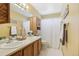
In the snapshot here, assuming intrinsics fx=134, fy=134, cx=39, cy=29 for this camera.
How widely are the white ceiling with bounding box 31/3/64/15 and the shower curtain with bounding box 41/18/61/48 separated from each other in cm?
14

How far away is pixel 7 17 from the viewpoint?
2.21 meters

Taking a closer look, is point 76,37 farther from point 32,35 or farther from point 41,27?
point 32,35

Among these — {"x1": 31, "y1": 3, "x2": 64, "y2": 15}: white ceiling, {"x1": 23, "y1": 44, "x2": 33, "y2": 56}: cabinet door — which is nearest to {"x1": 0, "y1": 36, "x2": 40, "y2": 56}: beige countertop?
{"x1": 23, "y1": 44, "x2": 33, "y2": 56}: cabinet door

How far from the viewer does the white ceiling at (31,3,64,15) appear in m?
2.11

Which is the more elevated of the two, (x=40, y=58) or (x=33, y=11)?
(x=33, y=11)

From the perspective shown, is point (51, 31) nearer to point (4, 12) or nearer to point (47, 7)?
point (47, 7)

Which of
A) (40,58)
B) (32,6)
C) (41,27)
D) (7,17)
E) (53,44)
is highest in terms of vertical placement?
(32,6)

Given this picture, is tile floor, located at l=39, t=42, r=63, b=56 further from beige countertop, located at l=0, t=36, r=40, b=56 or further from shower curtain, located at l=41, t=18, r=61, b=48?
beige countertop, located at l=0, t=36, r=40, b=56

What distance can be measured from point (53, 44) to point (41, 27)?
355 mm

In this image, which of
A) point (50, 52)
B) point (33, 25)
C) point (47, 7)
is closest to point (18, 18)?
point (33, 25)

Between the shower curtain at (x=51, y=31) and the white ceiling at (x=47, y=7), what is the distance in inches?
5.4

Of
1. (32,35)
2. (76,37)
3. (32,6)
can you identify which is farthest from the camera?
(32,35)

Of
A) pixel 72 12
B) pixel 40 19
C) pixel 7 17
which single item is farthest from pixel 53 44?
pixel 7 17

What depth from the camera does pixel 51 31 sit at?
2.27 m
